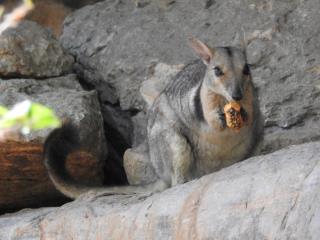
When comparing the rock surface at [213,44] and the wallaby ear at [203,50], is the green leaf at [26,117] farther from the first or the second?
the rock surface at [213,44]

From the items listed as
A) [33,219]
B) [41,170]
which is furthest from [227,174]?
[41,170]

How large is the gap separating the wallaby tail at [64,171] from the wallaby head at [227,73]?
35.9 inches

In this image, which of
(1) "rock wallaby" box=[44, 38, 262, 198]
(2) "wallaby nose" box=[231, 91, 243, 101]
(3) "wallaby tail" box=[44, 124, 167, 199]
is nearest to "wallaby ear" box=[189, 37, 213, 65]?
(1) "rock wallaby" box=[44, 38, 262, 198]

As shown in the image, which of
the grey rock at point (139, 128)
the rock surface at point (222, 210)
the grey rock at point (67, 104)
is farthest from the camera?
the grey rock at point (139, 128)

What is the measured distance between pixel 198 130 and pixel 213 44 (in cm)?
212

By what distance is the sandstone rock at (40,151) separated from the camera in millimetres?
7156

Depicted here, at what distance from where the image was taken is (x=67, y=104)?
7477 millimetres

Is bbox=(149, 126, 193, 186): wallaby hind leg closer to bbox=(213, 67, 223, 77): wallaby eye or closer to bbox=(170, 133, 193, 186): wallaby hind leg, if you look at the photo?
bbox=(170, 133, 193, 186): wallaby hind leg

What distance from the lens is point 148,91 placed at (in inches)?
320

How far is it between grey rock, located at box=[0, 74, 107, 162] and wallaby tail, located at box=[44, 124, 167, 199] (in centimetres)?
28

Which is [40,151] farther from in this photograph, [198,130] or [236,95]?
[236,95]

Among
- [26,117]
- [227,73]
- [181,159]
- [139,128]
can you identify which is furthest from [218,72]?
[26,117]

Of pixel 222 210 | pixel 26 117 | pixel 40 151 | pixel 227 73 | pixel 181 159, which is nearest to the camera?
pixel 26 117

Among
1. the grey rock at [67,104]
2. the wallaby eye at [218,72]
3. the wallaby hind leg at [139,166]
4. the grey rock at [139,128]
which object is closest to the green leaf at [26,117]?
the wallaby eye at [218,72]
